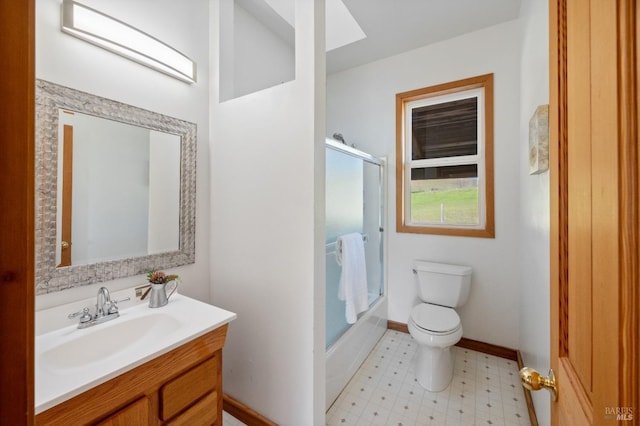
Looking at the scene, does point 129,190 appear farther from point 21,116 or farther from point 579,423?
point 579,423

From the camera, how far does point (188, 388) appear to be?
1059 mm

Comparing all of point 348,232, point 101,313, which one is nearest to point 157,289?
point 101,313

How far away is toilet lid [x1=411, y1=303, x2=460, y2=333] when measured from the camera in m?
1.79

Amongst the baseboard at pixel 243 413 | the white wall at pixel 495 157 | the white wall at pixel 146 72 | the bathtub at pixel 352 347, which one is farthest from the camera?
the white wall at pixel 495 157

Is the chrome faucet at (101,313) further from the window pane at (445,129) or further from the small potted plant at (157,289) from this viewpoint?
the window pane at (445,129)

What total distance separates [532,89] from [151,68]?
2.20 metres

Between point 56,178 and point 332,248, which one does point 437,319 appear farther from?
point 56,178

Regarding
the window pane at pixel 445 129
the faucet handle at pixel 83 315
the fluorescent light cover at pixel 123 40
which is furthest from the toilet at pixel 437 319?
the fluorescent light cover at pixel 123 40

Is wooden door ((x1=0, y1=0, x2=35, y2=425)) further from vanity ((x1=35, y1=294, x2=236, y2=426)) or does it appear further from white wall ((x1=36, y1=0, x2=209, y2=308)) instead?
white wall ((x1=36, y1=0, x2=209, y2=308))

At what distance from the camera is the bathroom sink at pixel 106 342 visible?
2.56 feet

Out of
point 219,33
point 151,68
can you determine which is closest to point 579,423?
point 151,68

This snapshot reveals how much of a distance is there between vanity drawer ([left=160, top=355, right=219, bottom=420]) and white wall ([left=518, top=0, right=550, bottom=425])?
1.47m

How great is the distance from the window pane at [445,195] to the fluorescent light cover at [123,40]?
6.88 feet

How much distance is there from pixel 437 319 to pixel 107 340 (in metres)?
1.99
